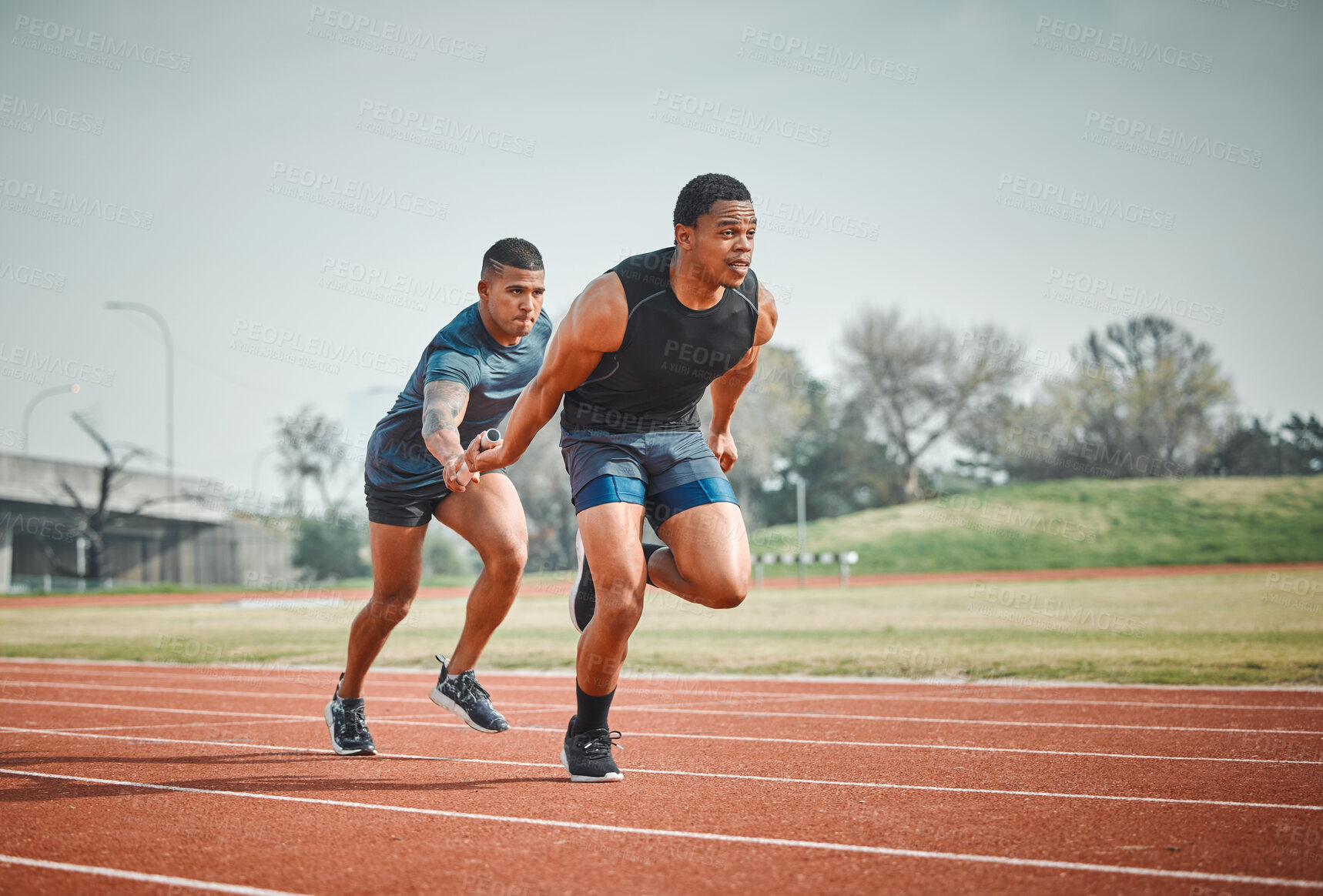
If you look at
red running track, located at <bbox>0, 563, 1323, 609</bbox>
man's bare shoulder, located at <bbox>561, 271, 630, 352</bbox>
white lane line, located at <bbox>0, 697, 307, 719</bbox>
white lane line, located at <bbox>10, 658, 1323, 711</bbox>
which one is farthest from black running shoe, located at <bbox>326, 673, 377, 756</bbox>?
red running track, located at <bbox>0, 563, 1323, 609</bbox>

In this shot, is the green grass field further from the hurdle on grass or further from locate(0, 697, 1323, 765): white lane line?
the hurdle on grass

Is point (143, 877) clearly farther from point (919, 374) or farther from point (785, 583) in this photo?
point (919, 374)

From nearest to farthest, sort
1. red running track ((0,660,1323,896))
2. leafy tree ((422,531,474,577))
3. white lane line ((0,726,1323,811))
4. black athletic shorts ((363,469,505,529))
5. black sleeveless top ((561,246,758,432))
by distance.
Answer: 1. red running track ((0,660,1323,896))
2. white lane line ((0,726,1323,811))
3. black sleeveless top ((561,246,758,432))
4. black athletic shorts ((363,469,505,529))
5. leafy tree ((422,531,474,577))

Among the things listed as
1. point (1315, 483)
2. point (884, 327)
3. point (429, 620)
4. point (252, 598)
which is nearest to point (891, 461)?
point (884, 327)

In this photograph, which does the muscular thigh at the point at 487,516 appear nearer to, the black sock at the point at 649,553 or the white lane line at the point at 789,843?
the black sock at the point at 649,553

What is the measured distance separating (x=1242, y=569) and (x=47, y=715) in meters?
37.0

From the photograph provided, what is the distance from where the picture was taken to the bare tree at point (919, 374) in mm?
62531

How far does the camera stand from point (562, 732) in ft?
21.9

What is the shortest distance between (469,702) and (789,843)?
238 centimetres

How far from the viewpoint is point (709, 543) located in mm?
4691

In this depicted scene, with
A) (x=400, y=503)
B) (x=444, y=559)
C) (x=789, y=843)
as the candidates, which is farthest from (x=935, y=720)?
(x=444, y=559)

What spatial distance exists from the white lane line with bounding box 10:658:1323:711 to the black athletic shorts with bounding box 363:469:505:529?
13.0 feet

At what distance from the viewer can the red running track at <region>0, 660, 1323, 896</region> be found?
10.6ft

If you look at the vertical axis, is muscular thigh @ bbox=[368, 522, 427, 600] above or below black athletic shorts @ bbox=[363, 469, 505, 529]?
below
